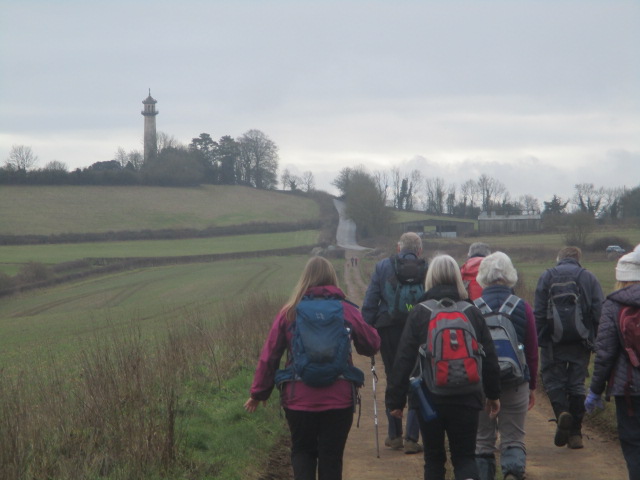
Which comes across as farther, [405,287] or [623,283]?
[405,287]

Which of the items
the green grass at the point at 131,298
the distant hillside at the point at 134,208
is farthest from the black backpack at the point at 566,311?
the distant hillside at the point at 134,208

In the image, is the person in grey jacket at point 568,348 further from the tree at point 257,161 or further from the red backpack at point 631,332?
the tree at point 257,161

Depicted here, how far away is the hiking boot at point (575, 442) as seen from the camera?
8.05 meters

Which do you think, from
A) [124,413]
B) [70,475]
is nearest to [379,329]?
[124,413]

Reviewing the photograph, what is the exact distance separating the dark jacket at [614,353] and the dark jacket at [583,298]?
2.78 meters

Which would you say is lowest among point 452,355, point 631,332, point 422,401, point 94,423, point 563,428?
point 563,428

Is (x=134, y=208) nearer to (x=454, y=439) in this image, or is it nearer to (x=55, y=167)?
(x=55, y=167)

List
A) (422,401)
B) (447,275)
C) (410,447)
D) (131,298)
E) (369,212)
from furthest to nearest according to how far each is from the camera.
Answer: (369,212) → (131,298) → (410,447) → (447,275) → (422,401)

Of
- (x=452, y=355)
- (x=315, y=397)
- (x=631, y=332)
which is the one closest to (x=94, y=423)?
(x=315, y=397)

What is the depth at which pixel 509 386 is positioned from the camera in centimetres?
650

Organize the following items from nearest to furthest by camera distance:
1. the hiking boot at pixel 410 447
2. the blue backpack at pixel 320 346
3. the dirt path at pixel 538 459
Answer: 1. the blue backpack at pixel 320 346
2. the dirt path at pixel 538 459
3. the hiking boot at pixel 410 447

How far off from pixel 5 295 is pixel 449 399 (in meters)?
47.1

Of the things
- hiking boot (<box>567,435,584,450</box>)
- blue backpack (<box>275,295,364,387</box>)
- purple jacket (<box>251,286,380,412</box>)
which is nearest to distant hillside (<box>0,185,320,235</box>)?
hiking boot (<box>567,435,584,450</box>)

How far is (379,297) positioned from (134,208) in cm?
9004
